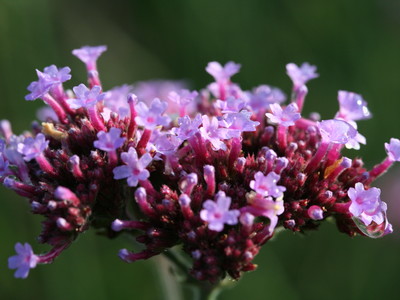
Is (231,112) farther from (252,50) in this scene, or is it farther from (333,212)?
(252,50)

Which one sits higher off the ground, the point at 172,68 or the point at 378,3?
the point at 378,3

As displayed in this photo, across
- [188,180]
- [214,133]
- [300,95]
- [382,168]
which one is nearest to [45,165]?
[188,180]

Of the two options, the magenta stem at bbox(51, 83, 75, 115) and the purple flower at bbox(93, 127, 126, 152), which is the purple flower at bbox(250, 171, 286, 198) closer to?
the purple flower at bbox(93, 127, 126, 152)

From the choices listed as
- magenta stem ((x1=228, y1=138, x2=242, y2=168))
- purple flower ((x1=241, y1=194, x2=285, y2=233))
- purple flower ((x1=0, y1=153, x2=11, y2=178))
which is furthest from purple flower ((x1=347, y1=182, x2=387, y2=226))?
purple flower ((x1=0, y1=153, x2=11, y2=178))

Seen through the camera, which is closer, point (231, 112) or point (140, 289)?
point (231, 112)

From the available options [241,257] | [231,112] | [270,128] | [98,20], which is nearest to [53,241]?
[241,257]

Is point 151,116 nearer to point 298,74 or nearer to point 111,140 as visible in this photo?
point 111,140

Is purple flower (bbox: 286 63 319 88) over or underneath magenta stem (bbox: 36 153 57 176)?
over
